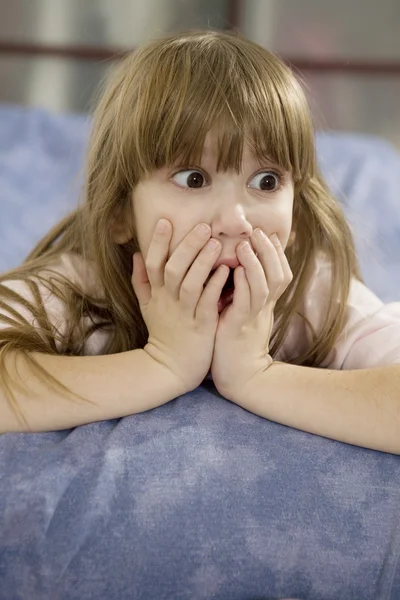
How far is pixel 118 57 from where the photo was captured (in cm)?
283

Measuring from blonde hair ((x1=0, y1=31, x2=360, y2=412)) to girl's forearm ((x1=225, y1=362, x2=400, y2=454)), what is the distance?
0.58 ft

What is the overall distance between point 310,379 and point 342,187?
45.2 inches

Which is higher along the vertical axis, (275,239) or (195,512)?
(275,239)

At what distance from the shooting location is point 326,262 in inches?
43.9

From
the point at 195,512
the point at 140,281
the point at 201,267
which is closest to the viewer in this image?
the point at 195,512

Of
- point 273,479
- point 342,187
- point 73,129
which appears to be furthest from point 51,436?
point 73,129

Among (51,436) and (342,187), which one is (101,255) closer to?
(51,436)

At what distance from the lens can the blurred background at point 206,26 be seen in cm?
277

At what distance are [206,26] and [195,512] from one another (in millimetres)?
2320

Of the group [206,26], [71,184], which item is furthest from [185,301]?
[206,26]

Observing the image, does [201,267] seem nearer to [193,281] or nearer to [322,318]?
[193,281]

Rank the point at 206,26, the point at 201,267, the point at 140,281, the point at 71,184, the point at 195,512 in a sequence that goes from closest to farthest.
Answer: the point at 195,512
the point at 201,267
the point at 140,281
the point at 71,184
the point at 206,26

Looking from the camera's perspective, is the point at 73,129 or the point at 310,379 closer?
the point at 310,379

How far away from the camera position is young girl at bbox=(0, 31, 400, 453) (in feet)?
2.75
